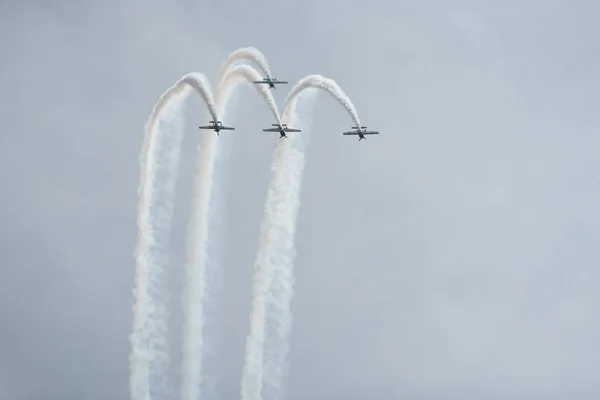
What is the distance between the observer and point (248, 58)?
6467 inches

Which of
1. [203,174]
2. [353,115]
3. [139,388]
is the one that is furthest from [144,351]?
[353,115]

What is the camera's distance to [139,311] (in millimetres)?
171000

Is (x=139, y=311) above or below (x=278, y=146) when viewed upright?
below

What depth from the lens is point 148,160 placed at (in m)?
166

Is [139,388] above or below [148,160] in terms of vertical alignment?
below

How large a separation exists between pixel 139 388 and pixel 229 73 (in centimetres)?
3108

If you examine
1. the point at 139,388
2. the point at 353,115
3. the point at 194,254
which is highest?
the point at 353,115

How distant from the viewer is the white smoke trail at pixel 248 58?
16375 centimetres

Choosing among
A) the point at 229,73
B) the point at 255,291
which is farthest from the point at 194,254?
the point at 229,73

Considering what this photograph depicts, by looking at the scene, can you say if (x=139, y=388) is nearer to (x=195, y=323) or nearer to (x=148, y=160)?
(x=195, y=323)

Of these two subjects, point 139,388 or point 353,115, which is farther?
point 139,388

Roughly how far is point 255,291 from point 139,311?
1101cm

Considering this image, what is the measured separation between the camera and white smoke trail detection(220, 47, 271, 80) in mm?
163750

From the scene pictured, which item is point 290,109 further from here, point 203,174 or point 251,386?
point 251,386
